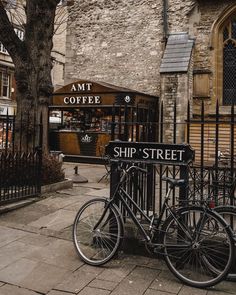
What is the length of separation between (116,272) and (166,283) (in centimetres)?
58

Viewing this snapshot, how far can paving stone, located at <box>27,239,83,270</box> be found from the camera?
14.2 ft

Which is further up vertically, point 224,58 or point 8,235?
point 224,58

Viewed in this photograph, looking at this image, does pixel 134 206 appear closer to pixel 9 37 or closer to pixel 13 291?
pixel 13 291

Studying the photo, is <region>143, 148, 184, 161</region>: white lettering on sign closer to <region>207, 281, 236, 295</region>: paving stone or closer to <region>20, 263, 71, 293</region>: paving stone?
<region>207, 281, 236, 295</region>: paving stone

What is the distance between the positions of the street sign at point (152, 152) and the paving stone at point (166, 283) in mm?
1261

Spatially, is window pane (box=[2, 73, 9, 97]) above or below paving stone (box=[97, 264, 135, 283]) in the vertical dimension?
above

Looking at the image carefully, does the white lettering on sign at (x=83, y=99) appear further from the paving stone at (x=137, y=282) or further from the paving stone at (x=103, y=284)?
the paving stone at (x=103, y=284)

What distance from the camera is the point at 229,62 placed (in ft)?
52.7

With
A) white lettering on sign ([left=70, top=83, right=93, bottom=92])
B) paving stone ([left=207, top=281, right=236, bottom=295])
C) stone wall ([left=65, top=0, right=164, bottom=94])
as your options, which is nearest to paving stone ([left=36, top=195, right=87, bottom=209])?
paving stone ([left=207, top=281, right=236, bottom=295])

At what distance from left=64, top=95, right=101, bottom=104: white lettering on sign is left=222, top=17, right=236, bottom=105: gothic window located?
5666 millimetres

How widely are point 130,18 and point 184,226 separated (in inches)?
605

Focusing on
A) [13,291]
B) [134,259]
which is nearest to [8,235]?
[13,291]

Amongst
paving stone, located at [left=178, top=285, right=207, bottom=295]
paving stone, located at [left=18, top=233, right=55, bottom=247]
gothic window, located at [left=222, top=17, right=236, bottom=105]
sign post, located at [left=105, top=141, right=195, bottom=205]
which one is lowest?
paving stone, located at [left=178, top=285, right=207, bottom=295]

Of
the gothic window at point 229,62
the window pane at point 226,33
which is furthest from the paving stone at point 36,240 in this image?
the window pane at point 226,33
